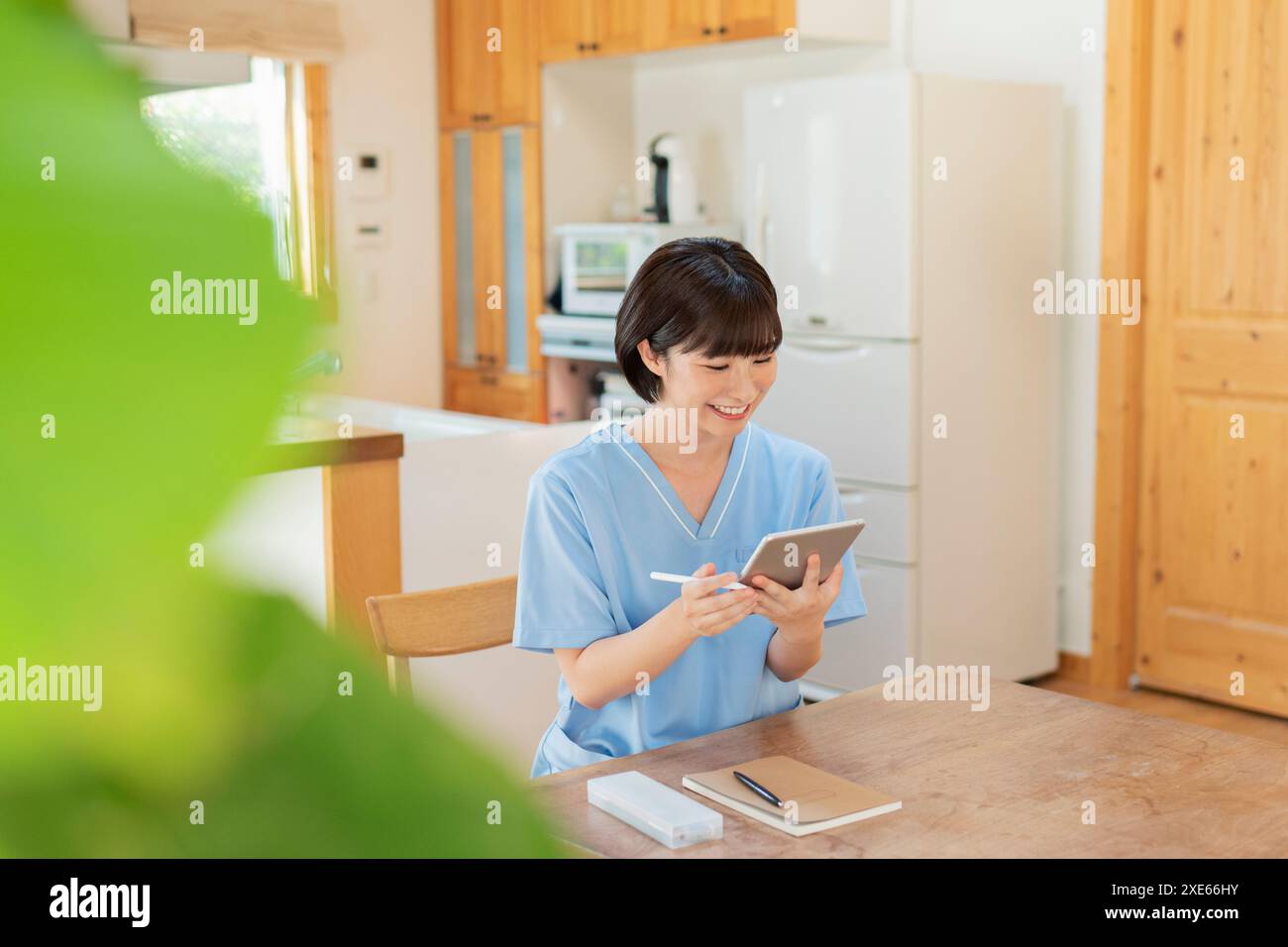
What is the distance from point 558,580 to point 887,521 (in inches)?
91.3

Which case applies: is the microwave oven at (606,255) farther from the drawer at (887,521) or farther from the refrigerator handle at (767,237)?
the drawer at (887,521)

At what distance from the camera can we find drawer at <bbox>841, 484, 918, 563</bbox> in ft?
12.9

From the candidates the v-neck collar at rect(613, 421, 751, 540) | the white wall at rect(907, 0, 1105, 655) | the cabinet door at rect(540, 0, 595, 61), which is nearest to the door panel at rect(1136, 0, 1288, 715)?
the white wall at rect(907, 0, 1105, 655)

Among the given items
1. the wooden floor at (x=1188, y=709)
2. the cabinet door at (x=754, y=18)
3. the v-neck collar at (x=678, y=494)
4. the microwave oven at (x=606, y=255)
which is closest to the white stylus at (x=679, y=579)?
the v-neck collar at (x=678, y=494)

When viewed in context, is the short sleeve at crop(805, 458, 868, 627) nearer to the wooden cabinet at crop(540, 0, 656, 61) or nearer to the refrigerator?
the refrigerator

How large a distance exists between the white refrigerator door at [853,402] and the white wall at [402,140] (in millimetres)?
1682

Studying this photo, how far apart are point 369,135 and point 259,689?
5.55 m

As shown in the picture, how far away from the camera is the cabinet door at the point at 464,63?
17.7 ft

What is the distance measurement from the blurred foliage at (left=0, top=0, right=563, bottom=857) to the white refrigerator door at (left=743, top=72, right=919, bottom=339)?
3760 millimetres

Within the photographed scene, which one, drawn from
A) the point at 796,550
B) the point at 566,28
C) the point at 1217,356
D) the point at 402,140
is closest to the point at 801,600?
the point at 796,550

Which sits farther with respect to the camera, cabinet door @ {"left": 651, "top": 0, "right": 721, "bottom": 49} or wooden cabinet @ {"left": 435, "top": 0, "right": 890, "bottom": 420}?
wooden cabinet @ {"left": 435, "top": 0, "right": 890, "bottom": 420}
